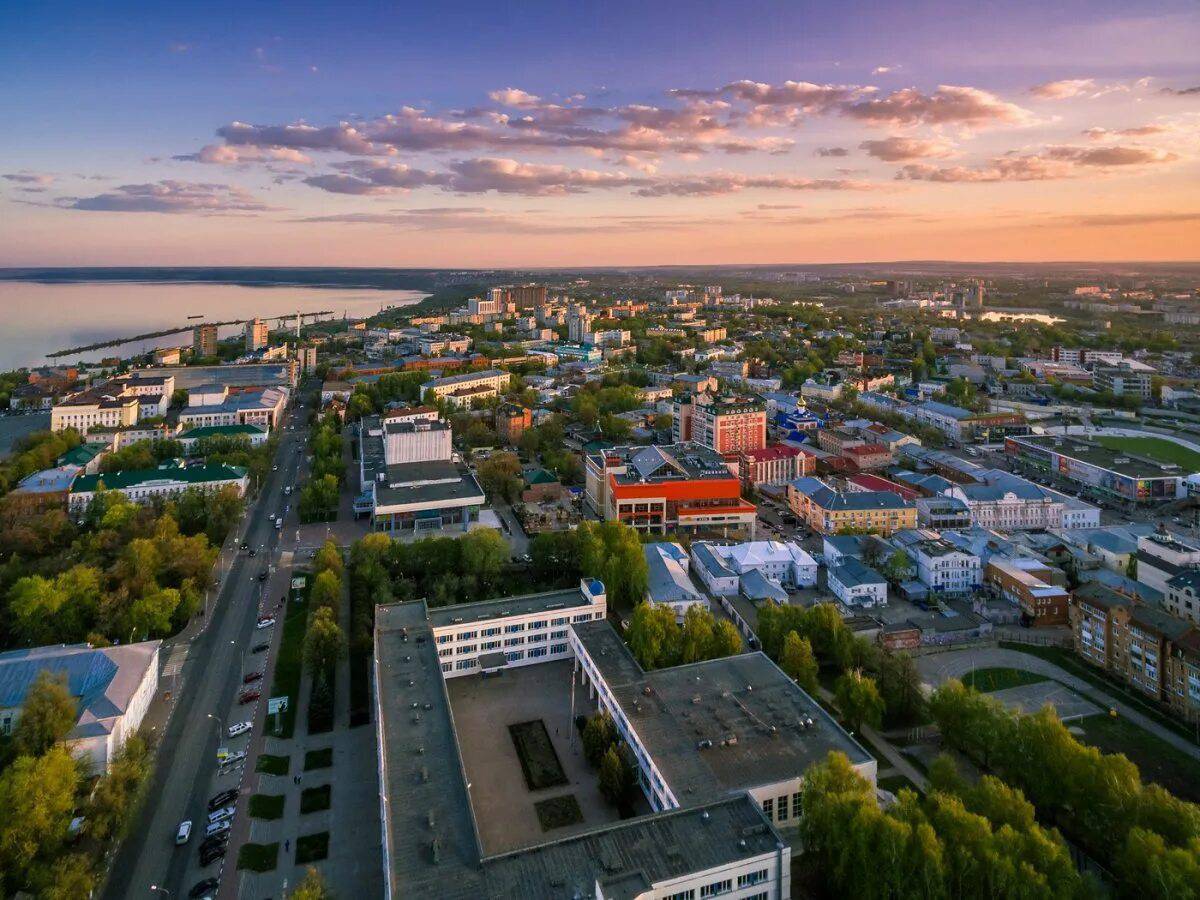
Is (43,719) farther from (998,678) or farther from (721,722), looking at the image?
(998,678)

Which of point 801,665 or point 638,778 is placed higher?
point 801,665

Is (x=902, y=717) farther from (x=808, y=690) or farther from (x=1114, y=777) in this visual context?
(x=1114, y=777)

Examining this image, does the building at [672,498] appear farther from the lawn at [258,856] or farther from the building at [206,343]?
the building at [206,343]

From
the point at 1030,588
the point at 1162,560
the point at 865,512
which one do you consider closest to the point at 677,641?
the point at 1030,588

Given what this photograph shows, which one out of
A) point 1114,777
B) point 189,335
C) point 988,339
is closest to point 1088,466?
point 1114,777

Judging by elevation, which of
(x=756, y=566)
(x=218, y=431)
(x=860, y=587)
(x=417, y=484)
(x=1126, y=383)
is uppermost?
(x=1126, y=383)

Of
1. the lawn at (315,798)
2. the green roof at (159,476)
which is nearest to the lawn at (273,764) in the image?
the lawn at (315,798)
